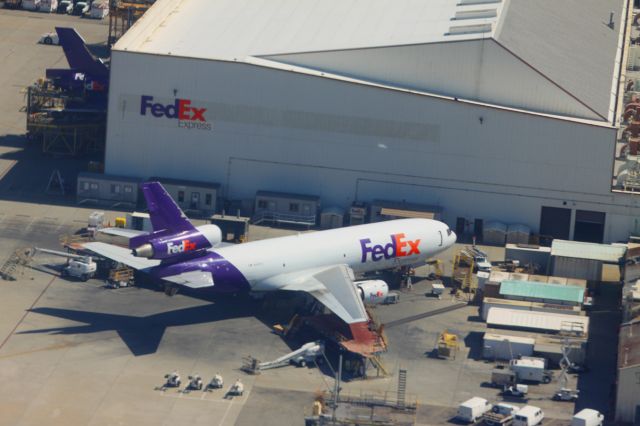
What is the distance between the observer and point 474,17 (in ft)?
513

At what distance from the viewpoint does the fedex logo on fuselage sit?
151375 millimetres

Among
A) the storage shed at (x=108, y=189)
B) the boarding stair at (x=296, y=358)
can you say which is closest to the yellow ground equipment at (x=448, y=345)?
the boarding stair at (x=296, y=358)

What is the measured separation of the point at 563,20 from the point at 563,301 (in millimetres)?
45372

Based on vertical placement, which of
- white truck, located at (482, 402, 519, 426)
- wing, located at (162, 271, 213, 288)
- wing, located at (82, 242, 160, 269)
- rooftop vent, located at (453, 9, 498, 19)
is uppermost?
rooftop vent, located at (453, 9, 498, 19)

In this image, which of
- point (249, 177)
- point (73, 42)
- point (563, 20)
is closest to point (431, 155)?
point (249, 177)

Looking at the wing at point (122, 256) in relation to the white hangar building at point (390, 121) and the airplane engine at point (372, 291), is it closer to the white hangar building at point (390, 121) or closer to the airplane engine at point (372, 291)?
the airplane engine at point (372, 291)

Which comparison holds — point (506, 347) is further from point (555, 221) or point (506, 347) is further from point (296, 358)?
point (555, 221)

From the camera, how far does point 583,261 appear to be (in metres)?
140

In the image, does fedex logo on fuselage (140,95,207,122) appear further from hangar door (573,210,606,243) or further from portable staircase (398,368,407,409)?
portable staircase (398,368,407,409)

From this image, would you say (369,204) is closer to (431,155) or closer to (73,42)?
(431,155)

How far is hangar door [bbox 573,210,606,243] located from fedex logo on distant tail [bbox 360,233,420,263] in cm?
1839

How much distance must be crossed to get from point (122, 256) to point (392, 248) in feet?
78.6

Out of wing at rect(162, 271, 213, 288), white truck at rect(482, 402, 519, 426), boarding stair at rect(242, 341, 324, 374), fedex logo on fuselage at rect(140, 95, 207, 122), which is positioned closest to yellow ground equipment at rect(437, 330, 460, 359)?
boarding stair at rect(242, 341, 324, 374)

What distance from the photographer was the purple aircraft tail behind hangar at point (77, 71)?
559ft
